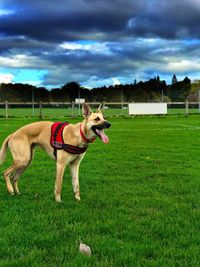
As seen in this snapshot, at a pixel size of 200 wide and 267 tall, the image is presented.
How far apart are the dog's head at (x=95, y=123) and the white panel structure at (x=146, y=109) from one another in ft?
136

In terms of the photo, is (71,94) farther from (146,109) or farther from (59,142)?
(59,142)

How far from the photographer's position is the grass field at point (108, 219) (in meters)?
4.91

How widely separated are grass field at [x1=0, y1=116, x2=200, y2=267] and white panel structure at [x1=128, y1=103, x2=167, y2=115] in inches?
1480

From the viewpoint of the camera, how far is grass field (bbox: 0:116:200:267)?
491cm

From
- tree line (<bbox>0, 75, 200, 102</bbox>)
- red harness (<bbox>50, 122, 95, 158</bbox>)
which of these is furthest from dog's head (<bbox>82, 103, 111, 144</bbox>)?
tree line (<bbox>0, 75, 200, 102</bbox>)

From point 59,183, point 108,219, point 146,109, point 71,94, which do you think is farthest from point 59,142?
point 71,94

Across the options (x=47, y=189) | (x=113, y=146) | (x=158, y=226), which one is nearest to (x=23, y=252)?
(x=158, y=226)

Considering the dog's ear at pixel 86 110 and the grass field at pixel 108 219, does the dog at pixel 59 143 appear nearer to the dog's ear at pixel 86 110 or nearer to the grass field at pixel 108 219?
the dog's ear at pixel 86 110

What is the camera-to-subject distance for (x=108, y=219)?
6.47 m

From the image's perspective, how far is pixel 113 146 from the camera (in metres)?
17.7

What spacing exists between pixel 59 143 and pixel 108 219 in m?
1.96

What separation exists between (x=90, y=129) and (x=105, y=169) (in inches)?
163

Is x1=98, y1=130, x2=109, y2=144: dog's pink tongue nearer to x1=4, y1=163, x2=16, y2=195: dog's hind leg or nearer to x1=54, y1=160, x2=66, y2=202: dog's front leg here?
x1=54, y1=160, x2=66, y2=202: dog's front leg

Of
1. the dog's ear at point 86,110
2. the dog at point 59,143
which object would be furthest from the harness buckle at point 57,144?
the dog's ear at point 86,110
